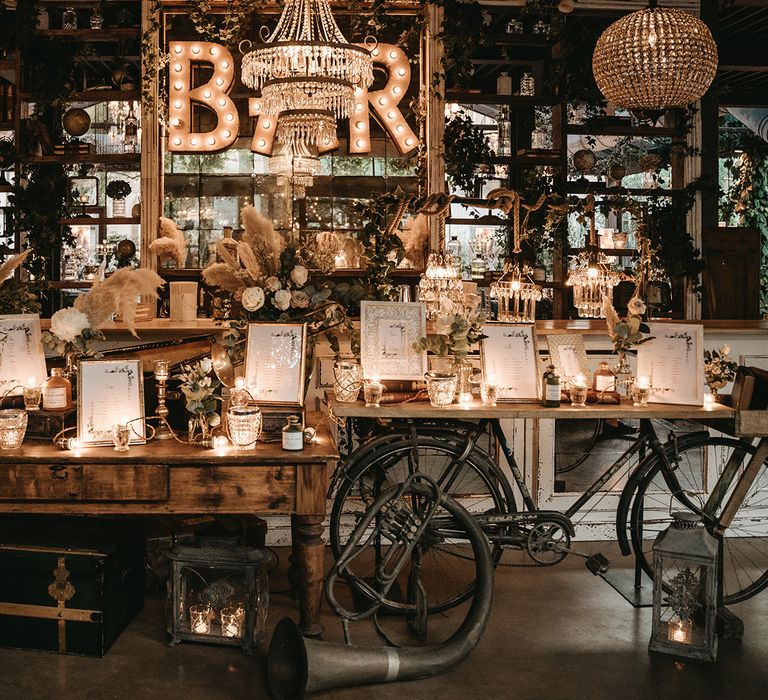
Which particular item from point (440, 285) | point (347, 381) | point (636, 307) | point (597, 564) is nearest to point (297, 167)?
point (440, 285)

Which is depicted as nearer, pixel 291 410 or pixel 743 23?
pixel 291 410

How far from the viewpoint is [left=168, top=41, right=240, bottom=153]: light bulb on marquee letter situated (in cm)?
606

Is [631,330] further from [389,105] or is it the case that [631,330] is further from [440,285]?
[389,105]

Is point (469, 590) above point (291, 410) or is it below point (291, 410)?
below

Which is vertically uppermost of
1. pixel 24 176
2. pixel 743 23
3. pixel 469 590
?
pixel 743 23

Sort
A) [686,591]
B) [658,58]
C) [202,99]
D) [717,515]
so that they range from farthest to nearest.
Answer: [202,99] < [717,515] < [658,58] < [686,591]

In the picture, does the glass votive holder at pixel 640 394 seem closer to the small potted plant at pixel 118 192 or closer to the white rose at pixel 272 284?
the white rose at pixel 272 284

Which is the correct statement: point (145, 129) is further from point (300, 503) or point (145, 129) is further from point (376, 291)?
point (300, 503)

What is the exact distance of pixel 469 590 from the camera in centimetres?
341

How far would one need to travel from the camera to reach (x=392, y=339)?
346 centimetres

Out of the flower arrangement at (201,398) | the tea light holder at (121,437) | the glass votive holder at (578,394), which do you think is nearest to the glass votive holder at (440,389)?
the glass votive holder at (578,394)

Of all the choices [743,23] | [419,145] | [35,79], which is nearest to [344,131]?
[419,145]

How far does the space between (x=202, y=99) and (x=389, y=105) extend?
1.37 metres

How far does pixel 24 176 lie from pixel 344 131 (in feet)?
7.97
